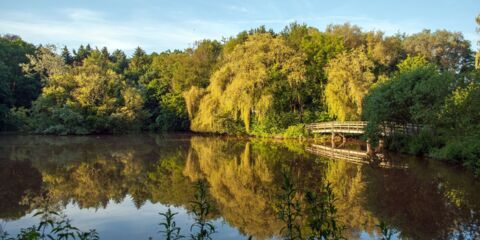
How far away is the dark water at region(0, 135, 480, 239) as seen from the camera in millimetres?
10281

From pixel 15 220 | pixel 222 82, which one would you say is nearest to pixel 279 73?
pixel 222 82

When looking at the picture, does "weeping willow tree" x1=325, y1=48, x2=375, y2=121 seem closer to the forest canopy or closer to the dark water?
the forest canopy

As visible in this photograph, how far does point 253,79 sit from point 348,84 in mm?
7632

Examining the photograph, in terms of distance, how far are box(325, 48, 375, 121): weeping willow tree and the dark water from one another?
9.34 m

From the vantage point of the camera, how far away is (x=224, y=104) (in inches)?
1446

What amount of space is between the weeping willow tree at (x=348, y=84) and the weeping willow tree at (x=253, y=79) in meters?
3.36

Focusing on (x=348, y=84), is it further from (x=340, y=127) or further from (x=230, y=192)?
(x=230, y=192)

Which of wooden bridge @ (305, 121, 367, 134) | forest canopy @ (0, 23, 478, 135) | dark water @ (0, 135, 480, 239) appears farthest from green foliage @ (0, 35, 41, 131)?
wooden bridge @ (305, 121, 367, 134)

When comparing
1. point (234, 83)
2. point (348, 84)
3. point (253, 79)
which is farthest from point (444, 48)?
point (234, 83)

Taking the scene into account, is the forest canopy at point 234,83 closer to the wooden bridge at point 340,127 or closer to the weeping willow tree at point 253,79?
the weeping willow tree at point 253,79

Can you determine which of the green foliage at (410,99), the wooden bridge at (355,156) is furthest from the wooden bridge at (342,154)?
the green foliage at (410,99)

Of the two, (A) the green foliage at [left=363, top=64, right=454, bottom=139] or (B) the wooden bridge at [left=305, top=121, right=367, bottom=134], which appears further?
(B) the wooden bridge at [left=305, top=121, right=367, bottom=134]

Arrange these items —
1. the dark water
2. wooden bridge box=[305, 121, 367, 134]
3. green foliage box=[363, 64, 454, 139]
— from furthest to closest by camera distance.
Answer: wooden bridge box=[305, 121, 367, 134]
green foliage box=[363, 64, 454, 139]
the dark water

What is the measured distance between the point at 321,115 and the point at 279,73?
511 centimetres
